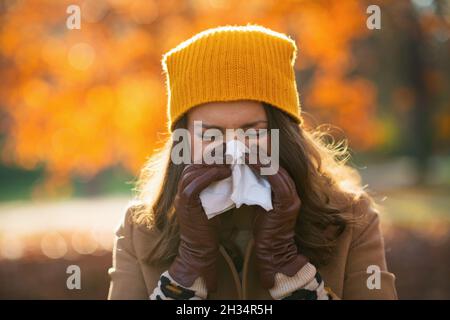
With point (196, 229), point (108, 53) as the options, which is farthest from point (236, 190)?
point (108, 53)

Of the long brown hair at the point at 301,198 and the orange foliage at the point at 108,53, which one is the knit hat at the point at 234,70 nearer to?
Answer: the long brown hair at the point at 301,198

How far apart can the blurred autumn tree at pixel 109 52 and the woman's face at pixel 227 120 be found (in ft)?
12.5

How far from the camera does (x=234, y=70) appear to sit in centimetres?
282

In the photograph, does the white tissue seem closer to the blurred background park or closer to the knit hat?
the knit hat

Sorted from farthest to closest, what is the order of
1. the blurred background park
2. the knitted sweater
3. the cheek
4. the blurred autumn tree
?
the blurred autumn tree < the blurred background park < the cheek < the knitted sweater

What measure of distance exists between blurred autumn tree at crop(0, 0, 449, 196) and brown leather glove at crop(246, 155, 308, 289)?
4.12 meters

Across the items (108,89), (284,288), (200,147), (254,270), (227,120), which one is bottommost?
(284,288)

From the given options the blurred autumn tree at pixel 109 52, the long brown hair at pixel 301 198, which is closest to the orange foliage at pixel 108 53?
the blurred autumn tree at pixel 109 52

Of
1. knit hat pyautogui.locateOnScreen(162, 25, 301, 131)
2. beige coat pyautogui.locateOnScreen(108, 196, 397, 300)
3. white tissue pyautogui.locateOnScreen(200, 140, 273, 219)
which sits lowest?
beige coat pyautogui.locateOnScreen(108, 196, 397, 300)

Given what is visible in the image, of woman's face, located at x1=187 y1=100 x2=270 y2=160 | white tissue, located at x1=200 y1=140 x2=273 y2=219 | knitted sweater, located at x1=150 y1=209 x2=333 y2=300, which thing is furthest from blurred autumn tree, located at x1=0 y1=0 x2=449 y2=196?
knitted sweater, located at x1=150 y1=209 x2=333 y2=300

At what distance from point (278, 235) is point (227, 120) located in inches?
22.1

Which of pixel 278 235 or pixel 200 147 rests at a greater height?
pixel 200 147

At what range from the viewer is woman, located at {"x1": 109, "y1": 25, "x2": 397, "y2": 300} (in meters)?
2.63

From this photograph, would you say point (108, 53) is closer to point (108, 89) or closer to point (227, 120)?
point (108, 89)
